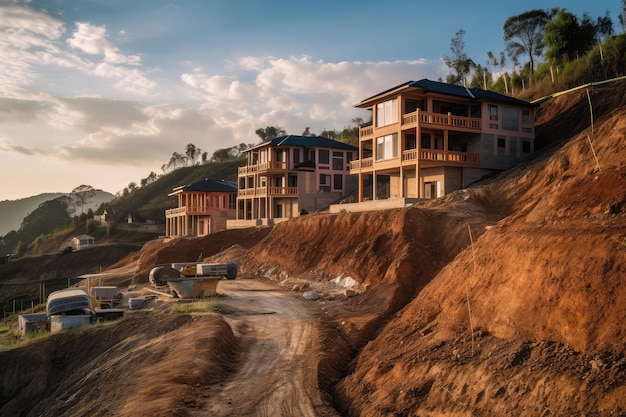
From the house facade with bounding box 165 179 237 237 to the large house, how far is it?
3121cm

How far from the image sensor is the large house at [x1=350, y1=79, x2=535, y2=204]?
137 feet

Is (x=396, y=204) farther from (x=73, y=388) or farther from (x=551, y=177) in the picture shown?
(x=73, y=388)

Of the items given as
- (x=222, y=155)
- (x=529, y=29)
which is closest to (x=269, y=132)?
(x=222, y=155)

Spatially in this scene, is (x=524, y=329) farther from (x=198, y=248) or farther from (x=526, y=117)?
(x=198, y=248)

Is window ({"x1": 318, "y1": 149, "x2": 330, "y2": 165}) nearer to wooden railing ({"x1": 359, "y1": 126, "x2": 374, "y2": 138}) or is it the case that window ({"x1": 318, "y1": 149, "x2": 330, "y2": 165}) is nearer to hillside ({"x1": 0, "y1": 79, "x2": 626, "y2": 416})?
wooden railing ({"x1": 359, "y1": 126, "x2": 374, "y2": 138})

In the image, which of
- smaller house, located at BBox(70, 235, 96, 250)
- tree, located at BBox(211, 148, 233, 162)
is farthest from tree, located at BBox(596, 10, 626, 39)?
tree, located at BBox(211, 148, 233, 162)

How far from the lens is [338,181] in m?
62.8

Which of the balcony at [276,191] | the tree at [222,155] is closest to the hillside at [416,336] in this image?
the balcony at [276,191]

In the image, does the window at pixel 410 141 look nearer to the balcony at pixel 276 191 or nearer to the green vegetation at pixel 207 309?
the balcony at pixel 276 191

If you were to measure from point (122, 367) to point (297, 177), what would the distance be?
43.0 m

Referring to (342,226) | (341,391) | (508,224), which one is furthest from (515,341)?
(342,226)

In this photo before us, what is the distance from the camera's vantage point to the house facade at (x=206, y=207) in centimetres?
7300

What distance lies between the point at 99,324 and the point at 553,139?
3740cm

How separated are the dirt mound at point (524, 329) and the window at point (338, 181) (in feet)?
144
